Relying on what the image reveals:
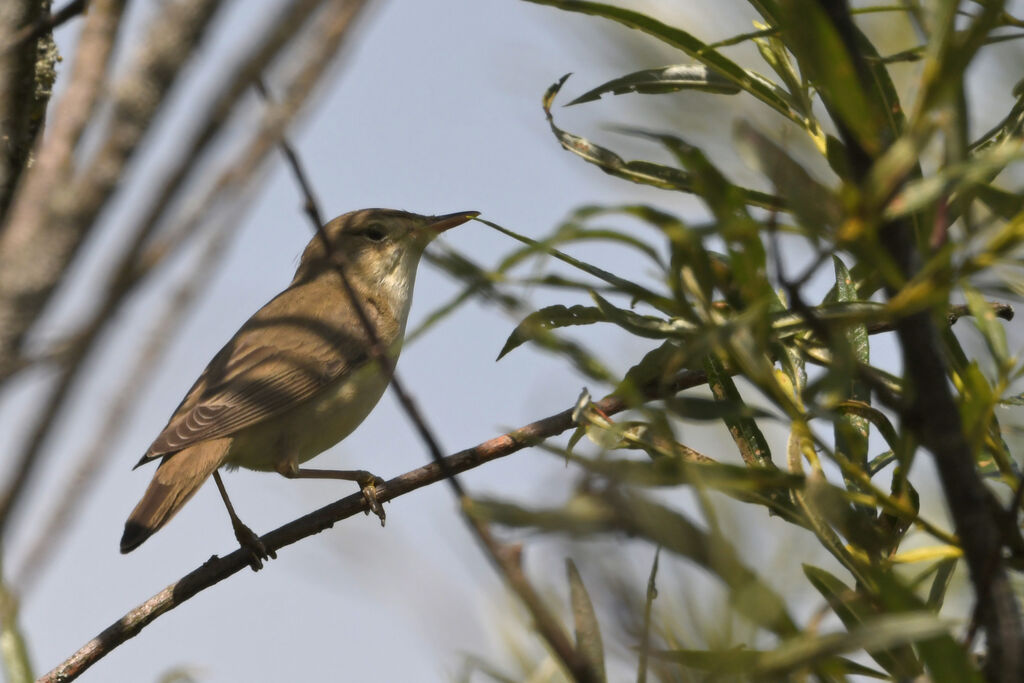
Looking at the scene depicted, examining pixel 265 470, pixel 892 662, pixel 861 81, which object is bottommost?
pixel 892 662

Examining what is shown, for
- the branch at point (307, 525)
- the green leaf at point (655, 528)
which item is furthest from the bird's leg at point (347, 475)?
the green leaf at point (655, 528)

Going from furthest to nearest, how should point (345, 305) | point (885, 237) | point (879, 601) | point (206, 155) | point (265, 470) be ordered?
point (345, 305), point (265, 470), point (879, 601), point (885, 237), point (206, 155)

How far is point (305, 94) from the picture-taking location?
89 cm

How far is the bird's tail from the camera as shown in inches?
128

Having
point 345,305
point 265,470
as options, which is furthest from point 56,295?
point 345,305

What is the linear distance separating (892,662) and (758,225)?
1.53ft

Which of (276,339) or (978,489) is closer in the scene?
(978,489)

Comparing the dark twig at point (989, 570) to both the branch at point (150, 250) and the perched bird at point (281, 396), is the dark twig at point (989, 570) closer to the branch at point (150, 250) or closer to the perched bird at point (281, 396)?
the branch at point (150, 250)

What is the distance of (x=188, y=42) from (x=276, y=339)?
3.51 metres

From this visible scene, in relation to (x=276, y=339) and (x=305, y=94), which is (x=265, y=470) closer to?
(x=276, y=339)

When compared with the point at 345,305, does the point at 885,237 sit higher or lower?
lower

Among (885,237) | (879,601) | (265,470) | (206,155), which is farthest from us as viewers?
(265,470)

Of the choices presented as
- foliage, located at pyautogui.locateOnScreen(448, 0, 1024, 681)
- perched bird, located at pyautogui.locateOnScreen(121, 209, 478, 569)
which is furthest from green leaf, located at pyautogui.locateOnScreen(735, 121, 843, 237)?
perched bird, located at pyautogui.locateOnScreen(121, 209, 478, 569)

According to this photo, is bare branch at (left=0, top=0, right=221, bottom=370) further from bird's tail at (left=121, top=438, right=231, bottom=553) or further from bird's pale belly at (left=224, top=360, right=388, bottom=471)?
bird's pale belly at (left=224, top=360, right=388, bottom=471)
